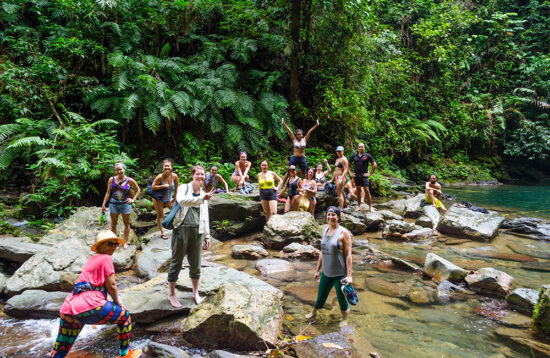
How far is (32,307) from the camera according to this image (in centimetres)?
450

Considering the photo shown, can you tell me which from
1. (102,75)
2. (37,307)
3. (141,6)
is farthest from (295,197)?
(141,6)

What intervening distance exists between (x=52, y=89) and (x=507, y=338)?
43.4 ft

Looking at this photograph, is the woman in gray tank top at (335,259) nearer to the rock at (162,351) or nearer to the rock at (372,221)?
the rock at (162,351)

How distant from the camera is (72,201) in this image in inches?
346

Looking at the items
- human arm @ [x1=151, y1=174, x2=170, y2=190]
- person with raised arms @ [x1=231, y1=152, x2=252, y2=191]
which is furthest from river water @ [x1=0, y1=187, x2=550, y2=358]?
person with raised arms @ [x1=231, y1=152, x2=252, y2=191]

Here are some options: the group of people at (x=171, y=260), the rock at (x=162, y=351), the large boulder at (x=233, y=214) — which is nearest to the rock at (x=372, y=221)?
the large boulder at (x=233, y=214)

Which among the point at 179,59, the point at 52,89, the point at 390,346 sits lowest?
the point at 390,346

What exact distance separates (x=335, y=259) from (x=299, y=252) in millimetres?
2830

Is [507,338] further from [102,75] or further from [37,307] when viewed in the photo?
[102,75]

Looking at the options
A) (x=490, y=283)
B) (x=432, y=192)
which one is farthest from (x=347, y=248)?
(x=432, y=192)

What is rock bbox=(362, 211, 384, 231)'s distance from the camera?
31.3 ft

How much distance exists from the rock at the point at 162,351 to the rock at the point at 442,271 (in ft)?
15.5

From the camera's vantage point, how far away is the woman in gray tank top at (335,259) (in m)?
4.29

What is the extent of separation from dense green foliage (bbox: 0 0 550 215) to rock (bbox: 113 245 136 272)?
119 inches
